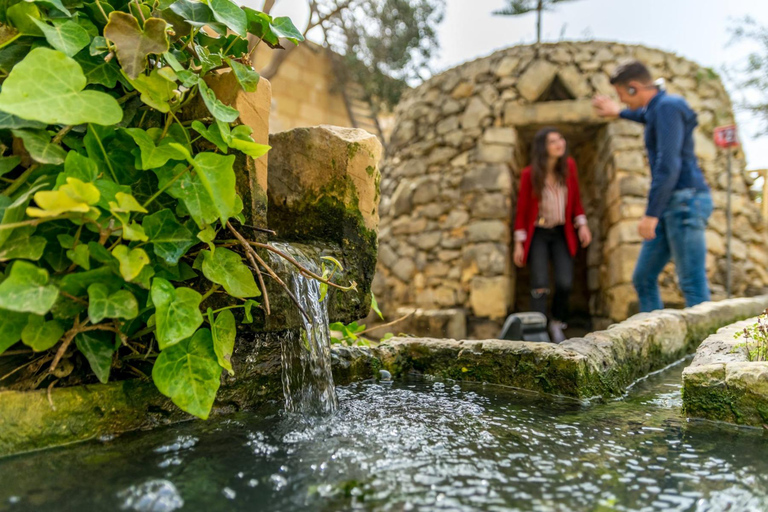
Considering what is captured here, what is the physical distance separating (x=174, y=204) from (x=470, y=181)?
405 cm

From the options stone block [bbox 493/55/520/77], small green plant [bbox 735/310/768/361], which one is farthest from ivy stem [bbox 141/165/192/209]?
stone block [bbox 493/55/520/77]

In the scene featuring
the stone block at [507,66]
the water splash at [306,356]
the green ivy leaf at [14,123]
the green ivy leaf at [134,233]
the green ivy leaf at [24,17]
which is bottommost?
the water splash at [306,356]

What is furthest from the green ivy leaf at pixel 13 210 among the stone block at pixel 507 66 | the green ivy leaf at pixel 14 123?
the stone block at pixel 507 66

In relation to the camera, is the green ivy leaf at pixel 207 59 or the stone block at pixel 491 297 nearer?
the green ivy leaf at pixel 207 59

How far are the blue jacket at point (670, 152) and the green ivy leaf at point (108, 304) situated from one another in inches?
117

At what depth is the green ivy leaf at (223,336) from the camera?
3.62 ft

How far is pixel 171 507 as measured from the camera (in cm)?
79

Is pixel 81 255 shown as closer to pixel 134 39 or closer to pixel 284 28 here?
pixel 134 39

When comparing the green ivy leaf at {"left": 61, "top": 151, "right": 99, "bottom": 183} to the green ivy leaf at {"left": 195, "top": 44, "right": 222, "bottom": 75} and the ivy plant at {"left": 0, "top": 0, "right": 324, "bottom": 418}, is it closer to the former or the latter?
the ivy plant at {"left": 0, "top": 0, "right": 324, "bottom": 418}

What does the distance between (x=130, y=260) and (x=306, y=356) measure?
0.63 meters

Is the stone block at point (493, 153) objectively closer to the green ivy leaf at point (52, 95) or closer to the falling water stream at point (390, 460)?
the falling water stream at point (390, 460)

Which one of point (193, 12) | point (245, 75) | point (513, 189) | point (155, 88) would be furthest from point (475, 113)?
point (155, 88)

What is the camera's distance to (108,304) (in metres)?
0.98

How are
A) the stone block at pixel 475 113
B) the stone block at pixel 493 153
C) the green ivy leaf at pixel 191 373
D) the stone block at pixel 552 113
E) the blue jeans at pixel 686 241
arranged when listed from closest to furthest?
1. the green ivy leaf at pixel 191 373
2. the blue jeans at pixel 686 241
3. the stone block at pixel 552 113
4. the stone block at pixel 493 153
5. the stone block at pixel 475 113
